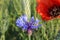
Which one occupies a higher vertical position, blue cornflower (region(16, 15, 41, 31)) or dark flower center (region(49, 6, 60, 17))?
dark flower center (region(49, 6, 60, 17))

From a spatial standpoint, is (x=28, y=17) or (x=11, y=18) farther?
(x=11, y=18)

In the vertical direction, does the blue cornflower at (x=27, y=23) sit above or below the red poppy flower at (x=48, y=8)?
below

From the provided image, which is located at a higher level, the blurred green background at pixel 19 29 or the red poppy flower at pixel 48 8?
the red poppy flower at pixel 48 8

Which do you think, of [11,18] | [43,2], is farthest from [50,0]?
[11,18]

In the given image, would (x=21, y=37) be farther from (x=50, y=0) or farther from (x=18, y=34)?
(x=50, y=0)

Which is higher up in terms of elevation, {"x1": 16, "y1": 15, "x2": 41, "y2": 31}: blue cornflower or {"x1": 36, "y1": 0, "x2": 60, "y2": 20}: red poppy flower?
{"x1": 36, "y1": 0, "x2": 60, "y2": 20}: red poppy flower

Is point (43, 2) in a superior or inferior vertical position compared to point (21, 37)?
superior

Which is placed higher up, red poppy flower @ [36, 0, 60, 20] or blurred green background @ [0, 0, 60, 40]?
red poppy flower @ [36, 0, 60, 20]
